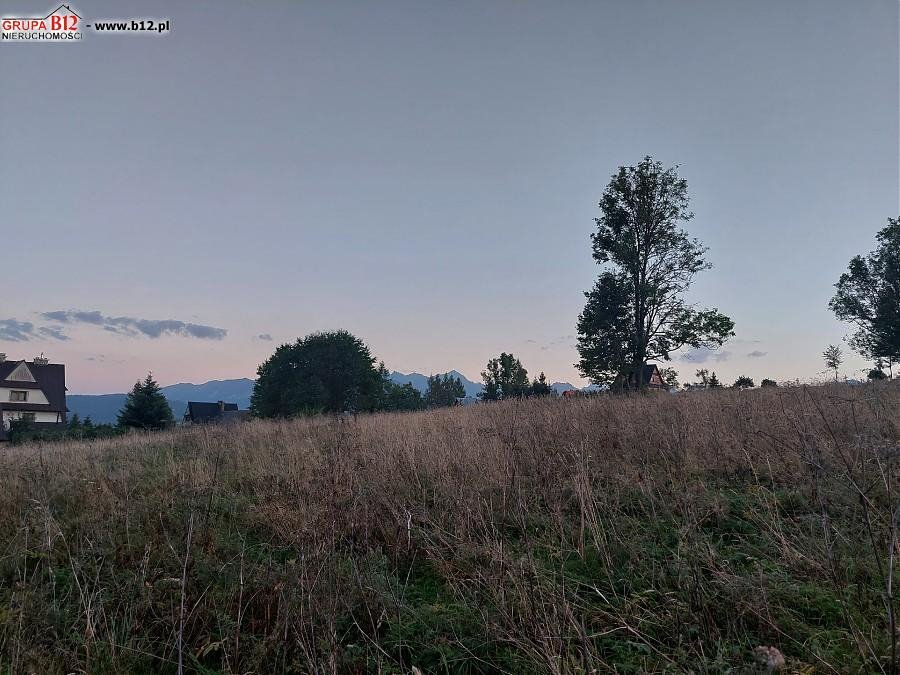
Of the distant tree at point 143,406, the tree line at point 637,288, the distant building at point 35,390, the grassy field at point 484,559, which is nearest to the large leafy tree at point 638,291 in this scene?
the tree line at point 637,288

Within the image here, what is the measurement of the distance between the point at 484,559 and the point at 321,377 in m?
39.3

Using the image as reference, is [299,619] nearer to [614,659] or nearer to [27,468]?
[614,659]

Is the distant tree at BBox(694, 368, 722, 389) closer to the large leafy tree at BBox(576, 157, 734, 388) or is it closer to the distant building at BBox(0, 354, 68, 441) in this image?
the large leafy tree at BBox(576, 157, 734, 388)

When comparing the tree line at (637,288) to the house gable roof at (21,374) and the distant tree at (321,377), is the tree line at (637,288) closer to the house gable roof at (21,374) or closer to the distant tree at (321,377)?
the distant tree at (321,377)

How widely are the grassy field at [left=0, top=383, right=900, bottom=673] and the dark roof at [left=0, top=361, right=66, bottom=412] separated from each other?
146ft

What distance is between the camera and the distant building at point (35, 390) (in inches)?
1480

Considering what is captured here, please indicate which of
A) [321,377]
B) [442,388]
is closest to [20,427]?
[321,377]

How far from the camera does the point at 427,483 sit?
17.3 ft

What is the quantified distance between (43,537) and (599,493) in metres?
5.22

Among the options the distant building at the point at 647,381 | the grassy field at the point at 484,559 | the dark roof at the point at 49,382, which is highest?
the dark roof at the point at 49,382

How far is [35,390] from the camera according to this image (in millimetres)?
39656

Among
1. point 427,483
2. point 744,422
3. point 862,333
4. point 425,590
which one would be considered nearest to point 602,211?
point 744,422

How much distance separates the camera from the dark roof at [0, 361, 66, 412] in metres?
38.4

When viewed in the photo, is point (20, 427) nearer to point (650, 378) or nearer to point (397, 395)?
point (397, 395)
